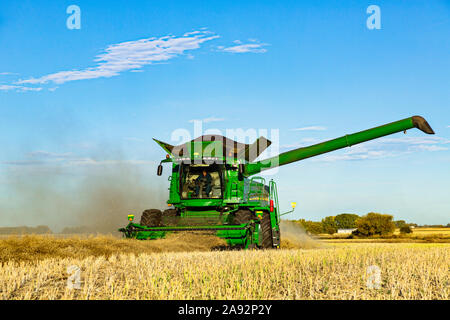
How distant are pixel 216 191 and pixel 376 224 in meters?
21.9

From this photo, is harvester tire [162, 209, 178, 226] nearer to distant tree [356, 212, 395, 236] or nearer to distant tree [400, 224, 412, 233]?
distant tree [400, 224, 412, 233]

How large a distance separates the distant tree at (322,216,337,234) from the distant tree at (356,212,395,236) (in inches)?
381


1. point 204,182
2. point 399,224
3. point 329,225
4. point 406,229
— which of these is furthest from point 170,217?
point 329,225

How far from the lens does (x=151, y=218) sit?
14297mm

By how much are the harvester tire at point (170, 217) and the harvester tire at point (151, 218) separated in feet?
0.73

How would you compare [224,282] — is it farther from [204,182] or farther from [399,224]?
[399,224]

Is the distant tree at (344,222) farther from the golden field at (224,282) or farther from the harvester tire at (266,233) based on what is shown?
the golden field at (224,282)

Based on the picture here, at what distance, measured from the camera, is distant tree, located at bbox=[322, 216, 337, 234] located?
143 feet

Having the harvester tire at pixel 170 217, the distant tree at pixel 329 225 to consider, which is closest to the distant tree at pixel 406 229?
the distant tree at pixel 329 225

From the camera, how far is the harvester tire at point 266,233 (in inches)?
568
